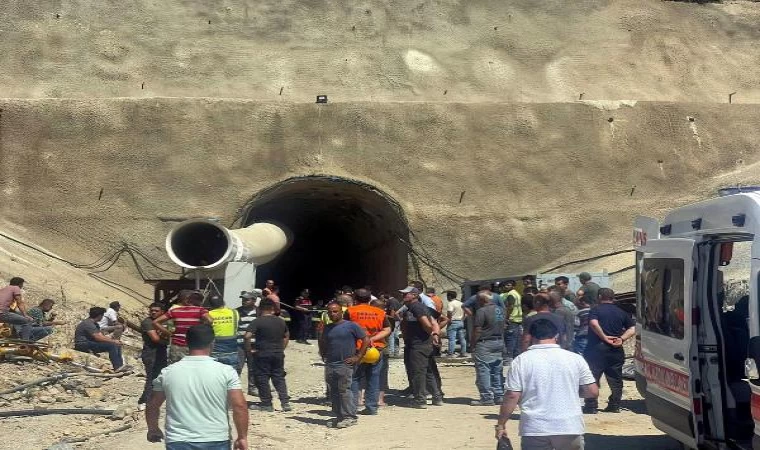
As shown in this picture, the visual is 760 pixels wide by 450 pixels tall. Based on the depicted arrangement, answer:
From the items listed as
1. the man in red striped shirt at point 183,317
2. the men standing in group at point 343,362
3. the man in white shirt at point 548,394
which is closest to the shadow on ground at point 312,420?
the men standing in group at point 343,362

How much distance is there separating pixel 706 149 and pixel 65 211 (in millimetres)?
16162

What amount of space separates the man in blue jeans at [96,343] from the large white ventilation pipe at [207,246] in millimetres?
2455

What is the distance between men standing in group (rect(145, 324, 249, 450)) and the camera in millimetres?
5594

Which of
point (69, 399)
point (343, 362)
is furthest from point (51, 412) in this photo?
point (343, 362)

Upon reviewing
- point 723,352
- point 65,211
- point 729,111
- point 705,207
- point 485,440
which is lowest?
point 485,440

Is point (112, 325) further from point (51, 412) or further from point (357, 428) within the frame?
point (357, 428)

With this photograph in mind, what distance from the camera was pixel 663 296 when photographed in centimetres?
818

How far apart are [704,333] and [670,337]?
1.72 feet

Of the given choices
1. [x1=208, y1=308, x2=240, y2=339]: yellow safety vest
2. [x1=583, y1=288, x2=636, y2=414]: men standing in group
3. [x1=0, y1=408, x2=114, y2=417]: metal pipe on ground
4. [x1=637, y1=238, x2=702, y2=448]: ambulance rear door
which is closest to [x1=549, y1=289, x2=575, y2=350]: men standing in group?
[x1=583, y1=288, x2=636, y2=414]: men standing in group

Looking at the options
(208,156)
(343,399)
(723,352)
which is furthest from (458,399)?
(208,156)

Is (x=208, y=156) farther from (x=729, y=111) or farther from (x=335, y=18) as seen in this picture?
(x=729, y=111)

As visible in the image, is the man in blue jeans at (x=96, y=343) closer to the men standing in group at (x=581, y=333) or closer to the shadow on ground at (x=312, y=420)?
the shadow on ground at (x=312, y=420)

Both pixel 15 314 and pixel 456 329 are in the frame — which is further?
pixel 456 329

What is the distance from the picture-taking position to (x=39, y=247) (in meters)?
22.2
